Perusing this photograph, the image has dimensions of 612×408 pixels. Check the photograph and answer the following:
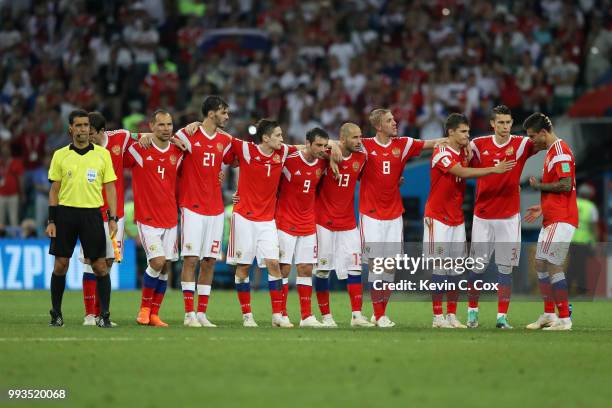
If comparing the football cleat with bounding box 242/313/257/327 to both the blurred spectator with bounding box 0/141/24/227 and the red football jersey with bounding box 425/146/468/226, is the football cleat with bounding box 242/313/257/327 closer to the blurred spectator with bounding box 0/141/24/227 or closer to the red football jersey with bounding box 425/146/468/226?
the red football jersey with bounding box 425/146/468/226

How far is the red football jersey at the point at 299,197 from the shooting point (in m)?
14.5

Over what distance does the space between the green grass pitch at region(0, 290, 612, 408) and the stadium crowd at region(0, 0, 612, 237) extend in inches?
471

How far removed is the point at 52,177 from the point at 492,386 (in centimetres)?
610

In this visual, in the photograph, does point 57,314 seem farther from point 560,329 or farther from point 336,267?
point 560,329

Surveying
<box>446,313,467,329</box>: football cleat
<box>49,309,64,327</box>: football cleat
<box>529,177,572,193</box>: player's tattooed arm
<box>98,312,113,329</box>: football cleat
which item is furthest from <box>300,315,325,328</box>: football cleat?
<box>529,177,572,193</box>: player's tattooed arm

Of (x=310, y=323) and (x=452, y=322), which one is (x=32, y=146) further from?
(x=452, y=322)

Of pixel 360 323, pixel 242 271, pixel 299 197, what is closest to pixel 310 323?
pixel 360 323

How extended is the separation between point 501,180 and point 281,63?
1468 centimetres

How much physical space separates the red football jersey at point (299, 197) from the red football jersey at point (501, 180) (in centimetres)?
195

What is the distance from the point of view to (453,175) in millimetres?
14305

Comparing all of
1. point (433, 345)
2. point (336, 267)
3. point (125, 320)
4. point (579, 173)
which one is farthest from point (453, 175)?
point (579, 173)

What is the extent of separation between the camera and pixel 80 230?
44.2 ft

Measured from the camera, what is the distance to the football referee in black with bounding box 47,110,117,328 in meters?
13.4

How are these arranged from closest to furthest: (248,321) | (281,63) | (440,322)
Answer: (440,322) → (248,321) → (281,63)
